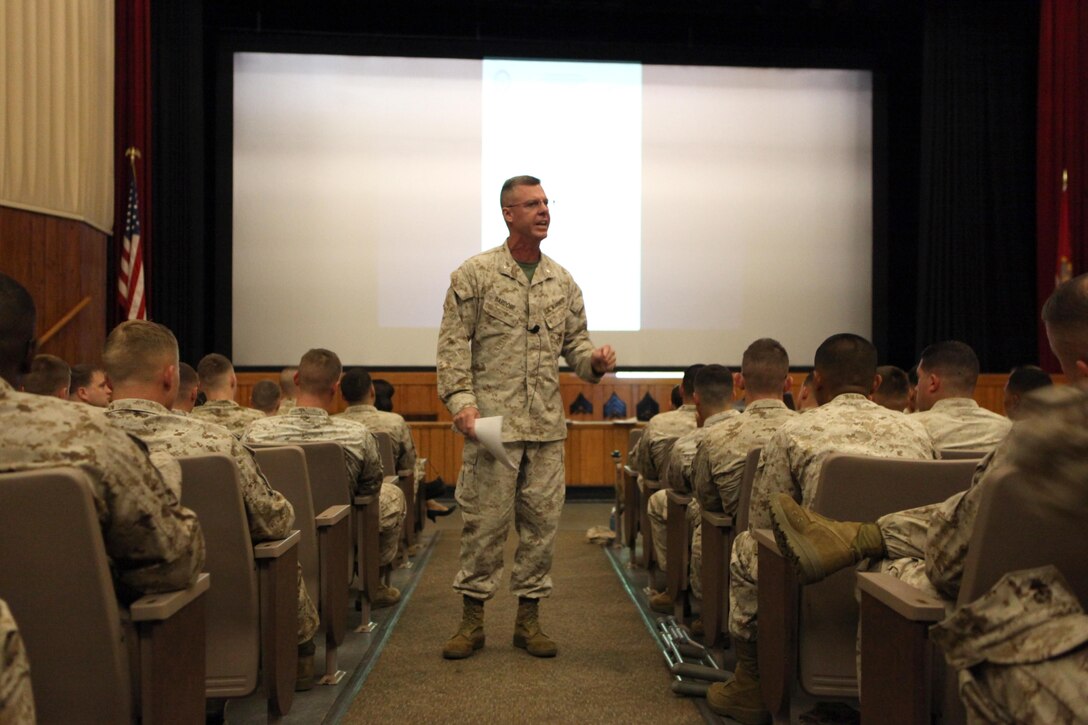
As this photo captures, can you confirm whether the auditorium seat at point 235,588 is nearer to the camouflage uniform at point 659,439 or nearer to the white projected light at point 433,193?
the camouflage uniform at point 659,439

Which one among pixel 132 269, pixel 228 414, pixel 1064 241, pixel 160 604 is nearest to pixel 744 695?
pixel 160 604

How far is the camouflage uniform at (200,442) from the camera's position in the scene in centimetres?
191

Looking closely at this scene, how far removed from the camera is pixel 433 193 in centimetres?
824

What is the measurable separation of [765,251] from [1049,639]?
7.76 metres

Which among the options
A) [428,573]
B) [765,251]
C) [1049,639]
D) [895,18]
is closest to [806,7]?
[895,18]

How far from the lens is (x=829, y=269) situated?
8.59 metres

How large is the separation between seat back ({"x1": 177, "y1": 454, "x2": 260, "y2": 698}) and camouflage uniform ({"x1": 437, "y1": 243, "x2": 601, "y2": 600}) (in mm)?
1154

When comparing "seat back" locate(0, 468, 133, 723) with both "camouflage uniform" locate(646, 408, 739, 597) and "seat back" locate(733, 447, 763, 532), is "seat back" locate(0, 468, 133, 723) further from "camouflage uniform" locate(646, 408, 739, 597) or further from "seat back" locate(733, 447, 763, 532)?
"camouflage uniform" locate(646, 408, 739, 597)

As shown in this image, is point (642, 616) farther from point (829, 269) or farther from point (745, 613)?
point (829, 269)

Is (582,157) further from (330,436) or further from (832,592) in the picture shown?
(832,592)

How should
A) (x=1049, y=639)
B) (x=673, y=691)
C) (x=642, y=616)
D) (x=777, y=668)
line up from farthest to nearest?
(x=642, y=616) → (x=673, y=691) → (x=777, y=668) → (x=1049, y=639)

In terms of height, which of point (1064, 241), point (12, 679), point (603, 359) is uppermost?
point (1064, 241)

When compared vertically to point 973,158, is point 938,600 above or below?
below

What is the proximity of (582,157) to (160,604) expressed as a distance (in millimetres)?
7156
